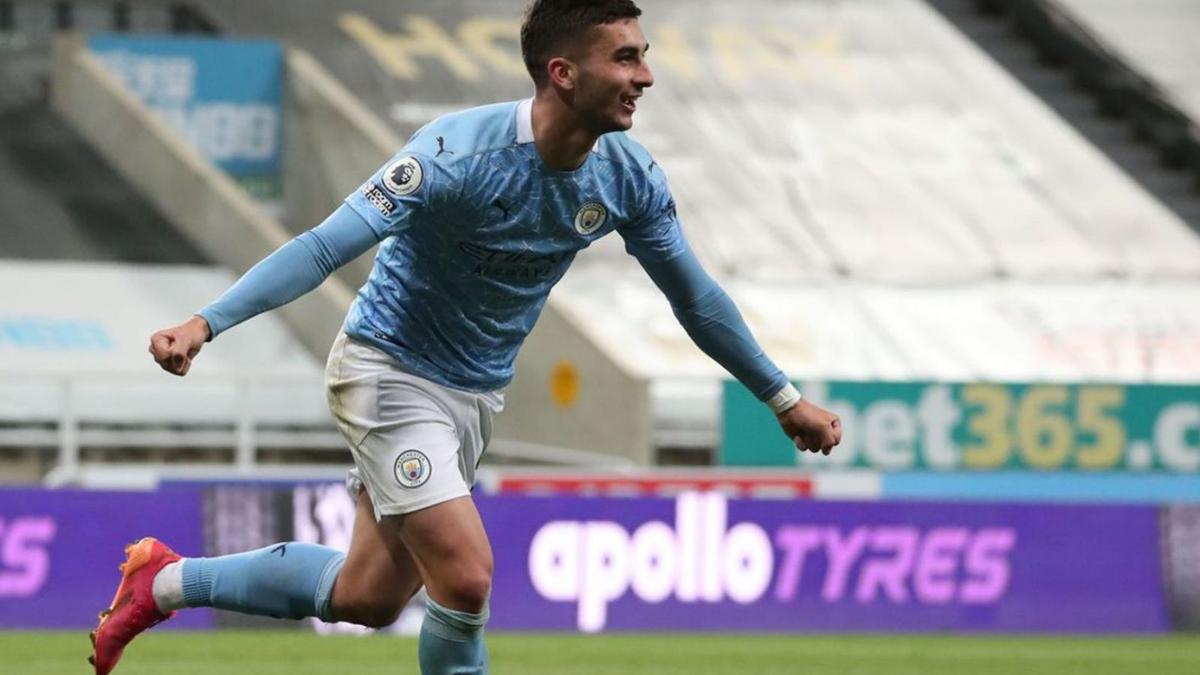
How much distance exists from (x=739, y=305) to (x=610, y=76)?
45.4ft

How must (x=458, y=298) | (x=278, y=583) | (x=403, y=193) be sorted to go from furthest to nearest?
(x=278, y=583)
(x=458, y=298)
(x=403, y=193)

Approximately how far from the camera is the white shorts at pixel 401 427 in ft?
18.9

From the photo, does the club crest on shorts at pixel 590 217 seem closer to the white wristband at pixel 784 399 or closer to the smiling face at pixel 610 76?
the smiling face at pixel 610 76

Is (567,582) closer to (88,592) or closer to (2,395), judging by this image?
(88,592)

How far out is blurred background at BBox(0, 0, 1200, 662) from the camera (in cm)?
1309

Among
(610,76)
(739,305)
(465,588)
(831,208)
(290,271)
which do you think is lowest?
(465,588)

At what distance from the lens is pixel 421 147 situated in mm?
5684

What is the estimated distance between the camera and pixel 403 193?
18.3 feet

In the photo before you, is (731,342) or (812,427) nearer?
(812,427)

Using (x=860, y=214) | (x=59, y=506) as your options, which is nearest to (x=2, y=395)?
(x=59, y=506)

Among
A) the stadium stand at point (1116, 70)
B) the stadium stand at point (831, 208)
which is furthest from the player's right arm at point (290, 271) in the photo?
the stadium stand at point (1116, 70)

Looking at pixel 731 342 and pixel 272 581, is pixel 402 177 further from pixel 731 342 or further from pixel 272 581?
pixel 272 581

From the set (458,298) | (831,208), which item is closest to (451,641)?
(458,298)

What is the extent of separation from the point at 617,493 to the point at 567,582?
45.8 inches
